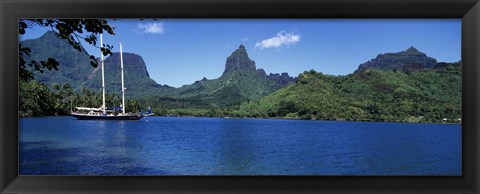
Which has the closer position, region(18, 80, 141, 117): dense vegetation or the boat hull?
region(18, 80, 141, 117): dense vegetation

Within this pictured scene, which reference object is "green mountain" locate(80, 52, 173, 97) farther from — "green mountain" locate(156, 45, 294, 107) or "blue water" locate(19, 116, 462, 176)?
"blue water" locate(19, 116, 462, 176)

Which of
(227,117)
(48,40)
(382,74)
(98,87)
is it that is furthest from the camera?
(382,74)

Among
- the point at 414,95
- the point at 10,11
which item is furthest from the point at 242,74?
the point at 10,11

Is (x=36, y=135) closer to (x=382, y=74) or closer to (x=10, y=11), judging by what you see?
(x=382, y=74)

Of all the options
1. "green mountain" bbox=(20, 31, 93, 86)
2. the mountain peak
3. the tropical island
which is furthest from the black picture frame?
the mountain peak

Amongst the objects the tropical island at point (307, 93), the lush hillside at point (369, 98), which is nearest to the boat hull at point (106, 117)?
the tropical island at point (307, 93)

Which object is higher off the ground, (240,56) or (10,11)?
(240,56)

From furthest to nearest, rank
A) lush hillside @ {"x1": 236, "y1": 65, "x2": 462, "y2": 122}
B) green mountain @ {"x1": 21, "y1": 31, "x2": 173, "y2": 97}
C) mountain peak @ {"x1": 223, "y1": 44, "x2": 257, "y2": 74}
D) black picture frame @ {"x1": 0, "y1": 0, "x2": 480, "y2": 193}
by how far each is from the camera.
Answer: mountain peak @ {"x1": 223, "y1": 44, "x2": 257, "y2": 74}
lush hillside @ {"x1": 236, "y1": 65, "x2": 462, "y2": 122}
green mountain @ {"x1": 21, "y1": 31, "x2": 173, "y2": 97}
black picture frame @ {"x1": 0, "y1": 0, "x2": 480, "y2": 193}
